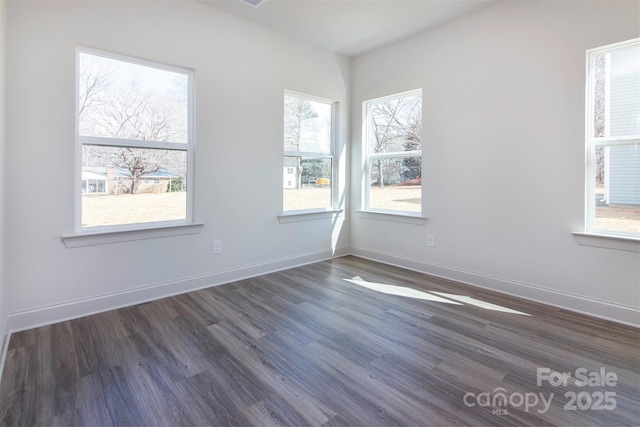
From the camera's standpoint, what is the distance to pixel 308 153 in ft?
13.3

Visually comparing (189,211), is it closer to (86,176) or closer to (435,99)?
(86,176)

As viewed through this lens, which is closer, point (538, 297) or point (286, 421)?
point (286, 421)

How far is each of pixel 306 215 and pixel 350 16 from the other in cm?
222

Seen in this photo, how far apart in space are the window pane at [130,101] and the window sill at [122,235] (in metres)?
0.79

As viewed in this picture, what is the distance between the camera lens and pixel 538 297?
9.47ft

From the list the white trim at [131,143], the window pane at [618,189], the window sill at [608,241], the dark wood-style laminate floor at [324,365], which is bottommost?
the dark wood-style laminate floor at [324,365]

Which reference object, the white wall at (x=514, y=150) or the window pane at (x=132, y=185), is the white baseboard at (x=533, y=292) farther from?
the window pane at (x=132, y=185)

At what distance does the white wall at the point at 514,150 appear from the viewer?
8.43ft

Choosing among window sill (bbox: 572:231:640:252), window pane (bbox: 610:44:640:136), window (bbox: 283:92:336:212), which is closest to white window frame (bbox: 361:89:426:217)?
window (bbox: 283:92:336:212)

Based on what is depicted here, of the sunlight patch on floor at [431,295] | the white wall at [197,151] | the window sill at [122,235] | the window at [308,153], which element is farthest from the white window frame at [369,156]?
the window sill at [122,235]

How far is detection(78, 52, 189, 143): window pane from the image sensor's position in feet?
8.32

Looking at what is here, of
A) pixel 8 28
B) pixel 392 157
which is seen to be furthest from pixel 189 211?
pixel 392 157

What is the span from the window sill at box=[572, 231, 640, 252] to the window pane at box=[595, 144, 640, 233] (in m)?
0.12

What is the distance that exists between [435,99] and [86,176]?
3426 mm
